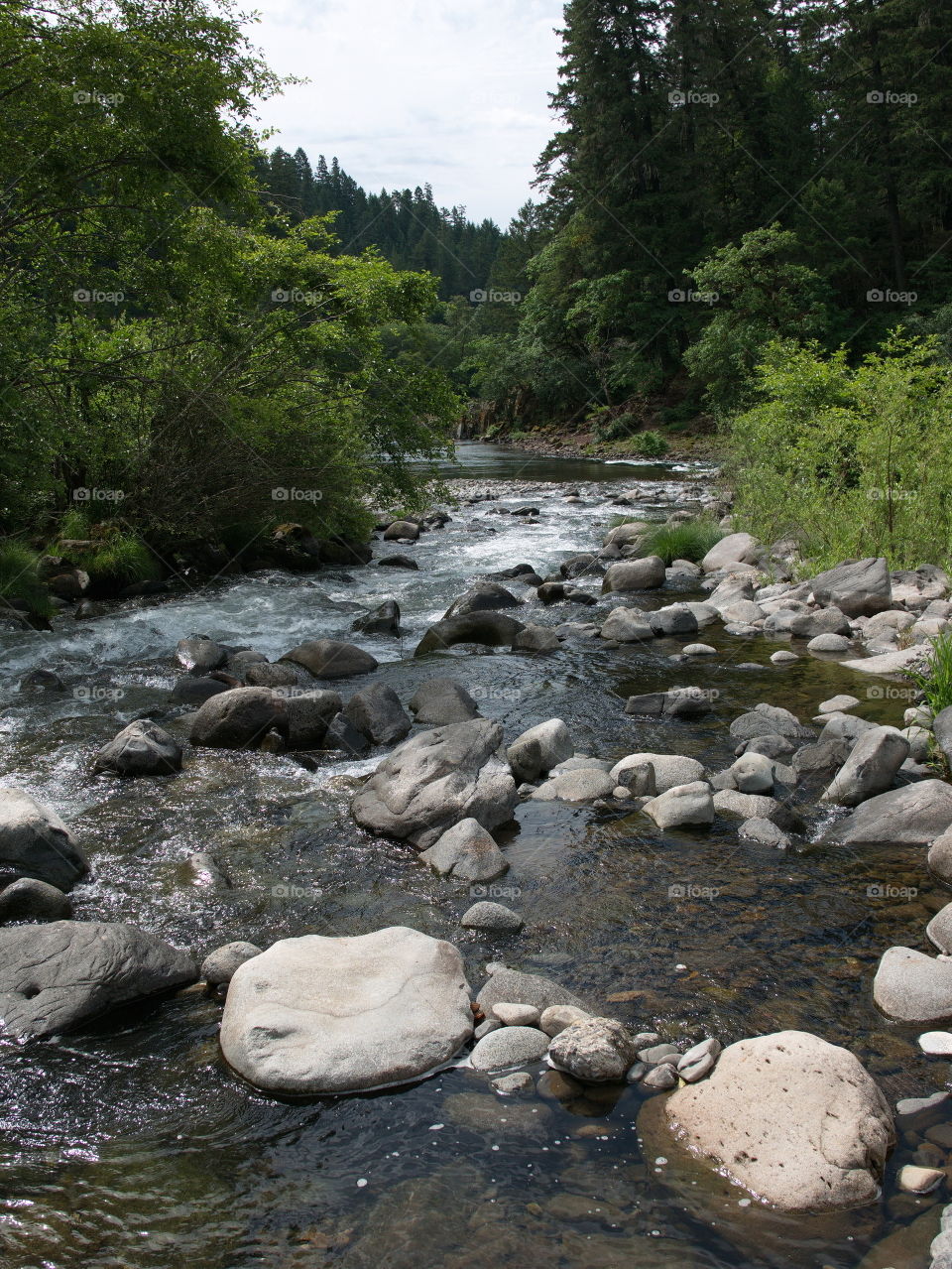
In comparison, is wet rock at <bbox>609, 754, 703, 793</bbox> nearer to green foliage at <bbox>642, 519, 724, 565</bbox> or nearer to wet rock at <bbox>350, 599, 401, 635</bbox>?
wet rock at <bbox>350, 599, 401, 635</bbox>

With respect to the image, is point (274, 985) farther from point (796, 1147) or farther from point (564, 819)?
point (564, 819)

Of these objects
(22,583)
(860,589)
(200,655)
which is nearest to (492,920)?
(200,655)

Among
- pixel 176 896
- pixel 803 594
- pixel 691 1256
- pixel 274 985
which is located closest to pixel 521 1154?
pixel 691 1256

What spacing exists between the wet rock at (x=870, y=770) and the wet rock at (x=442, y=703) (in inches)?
129

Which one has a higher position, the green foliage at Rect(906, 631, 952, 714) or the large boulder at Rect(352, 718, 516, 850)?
the green foliage at Rect(906, 631, 952, 714)

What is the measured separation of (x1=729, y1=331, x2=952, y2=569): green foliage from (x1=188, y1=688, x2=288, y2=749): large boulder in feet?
27.4

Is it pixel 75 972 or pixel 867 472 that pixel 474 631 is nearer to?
pixel 867 472

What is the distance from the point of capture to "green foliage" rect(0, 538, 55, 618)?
1157 centimetres

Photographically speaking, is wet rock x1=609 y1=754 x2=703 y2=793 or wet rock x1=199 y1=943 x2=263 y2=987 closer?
wet rock x1=199 y1=943 x2=263 y2=987

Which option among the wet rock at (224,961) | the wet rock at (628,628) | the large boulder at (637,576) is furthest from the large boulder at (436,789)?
the large boulder at (637,576)

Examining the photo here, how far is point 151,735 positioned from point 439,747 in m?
2.45

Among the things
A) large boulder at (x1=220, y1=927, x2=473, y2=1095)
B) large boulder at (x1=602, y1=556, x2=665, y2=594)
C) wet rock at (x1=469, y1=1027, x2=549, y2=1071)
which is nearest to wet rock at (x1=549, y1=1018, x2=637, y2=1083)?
wet rock at (x1=469, y1=1027, x2=549, y2=1071)

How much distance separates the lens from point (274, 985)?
3.88 meters

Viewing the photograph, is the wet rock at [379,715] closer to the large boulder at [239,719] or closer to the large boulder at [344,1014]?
the large boulder at [239,719]
